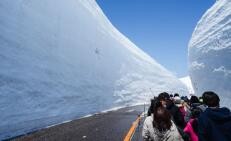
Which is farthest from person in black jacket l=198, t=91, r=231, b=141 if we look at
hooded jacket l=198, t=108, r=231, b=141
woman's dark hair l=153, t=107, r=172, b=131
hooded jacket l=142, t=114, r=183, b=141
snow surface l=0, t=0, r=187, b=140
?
snow surface l=0, t=0, r=187, b=140

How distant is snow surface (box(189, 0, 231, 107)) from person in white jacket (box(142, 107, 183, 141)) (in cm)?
4115

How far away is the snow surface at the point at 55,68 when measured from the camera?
49.3 feet

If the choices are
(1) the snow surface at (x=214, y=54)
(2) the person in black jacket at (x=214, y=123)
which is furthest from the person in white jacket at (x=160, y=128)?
(1) the snow surface at (x=214, y=54)

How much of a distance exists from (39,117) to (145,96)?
2931 centimetres

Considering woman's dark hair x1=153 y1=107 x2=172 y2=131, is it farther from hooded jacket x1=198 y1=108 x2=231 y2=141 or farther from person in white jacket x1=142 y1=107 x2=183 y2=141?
hooded jacket x1=198 y1=108 x2=231 y2=141

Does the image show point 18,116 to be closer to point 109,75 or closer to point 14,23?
point 14,23

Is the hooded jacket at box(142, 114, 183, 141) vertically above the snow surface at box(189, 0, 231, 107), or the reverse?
the snow surface at box(189, 0, 231, 107)

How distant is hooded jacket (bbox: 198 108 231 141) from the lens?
341cm

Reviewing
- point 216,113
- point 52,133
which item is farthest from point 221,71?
point 216,113

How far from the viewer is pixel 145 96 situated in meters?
42.8

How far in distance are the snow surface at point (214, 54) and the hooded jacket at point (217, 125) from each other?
41085 millimetres

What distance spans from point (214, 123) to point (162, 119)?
2.00ft

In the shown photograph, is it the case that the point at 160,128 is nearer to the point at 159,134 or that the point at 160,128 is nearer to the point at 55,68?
the point at 159,134

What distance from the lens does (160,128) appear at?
3.59m
